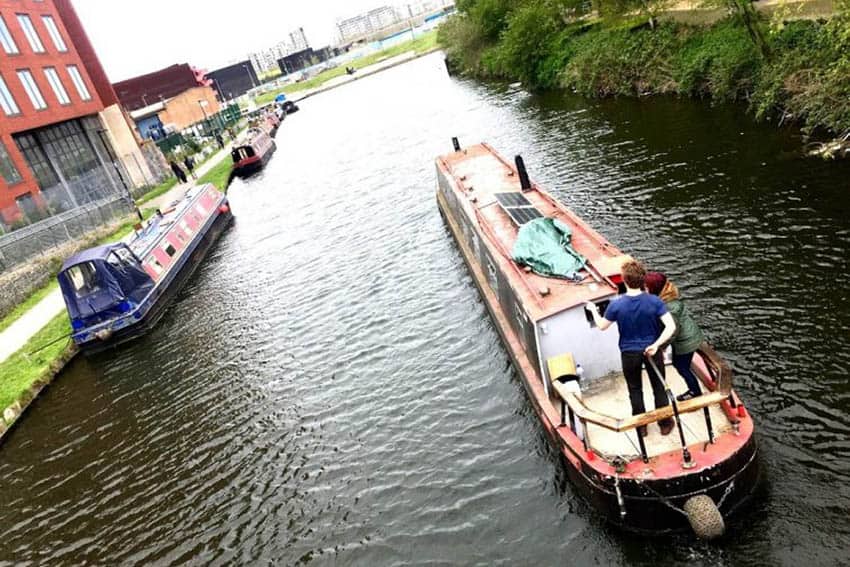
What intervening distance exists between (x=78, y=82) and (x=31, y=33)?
4432 mm

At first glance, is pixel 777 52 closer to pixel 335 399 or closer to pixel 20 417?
pixel 335 399

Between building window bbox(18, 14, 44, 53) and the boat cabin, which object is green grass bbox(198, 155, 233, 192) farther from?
the boat cabin

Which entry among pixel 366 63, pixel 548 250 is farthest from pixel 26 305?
pixel 366 63

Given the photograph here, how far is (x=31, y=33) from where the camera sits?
128 feet

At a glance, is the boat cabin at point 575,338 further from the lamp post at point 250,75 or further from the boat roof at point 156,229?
the lamp post at point 250,75

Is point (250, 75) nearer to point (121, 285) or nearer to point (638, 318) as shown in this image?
point (121, 285)

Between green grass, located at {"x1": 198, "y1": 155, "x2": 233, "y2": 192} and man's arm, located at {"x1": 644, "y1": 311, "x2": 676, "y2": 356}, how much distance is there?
3465 cm

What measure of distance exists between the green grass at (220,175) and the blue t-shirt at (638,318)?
34282 millimetres

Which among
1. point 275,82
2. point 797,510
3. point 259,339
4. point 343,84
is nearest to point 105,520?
point 259,339

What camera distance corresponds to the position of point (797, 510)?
725cm

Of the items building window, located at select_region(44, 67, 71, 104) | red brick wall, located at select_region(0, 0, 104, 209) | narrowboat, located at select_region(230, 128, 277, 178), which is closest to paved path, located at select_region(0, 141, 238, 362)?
red brick wall, located at select_region(0, 0, 104, 209)

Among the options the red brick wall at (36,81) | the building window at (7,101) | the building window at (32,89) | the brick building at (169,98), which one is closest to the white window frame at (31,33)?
the red brick wall at (36,81)

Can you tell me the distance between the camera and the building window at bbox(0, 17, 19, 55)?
35.6m

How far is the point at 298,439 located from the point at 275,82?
5378 inches
